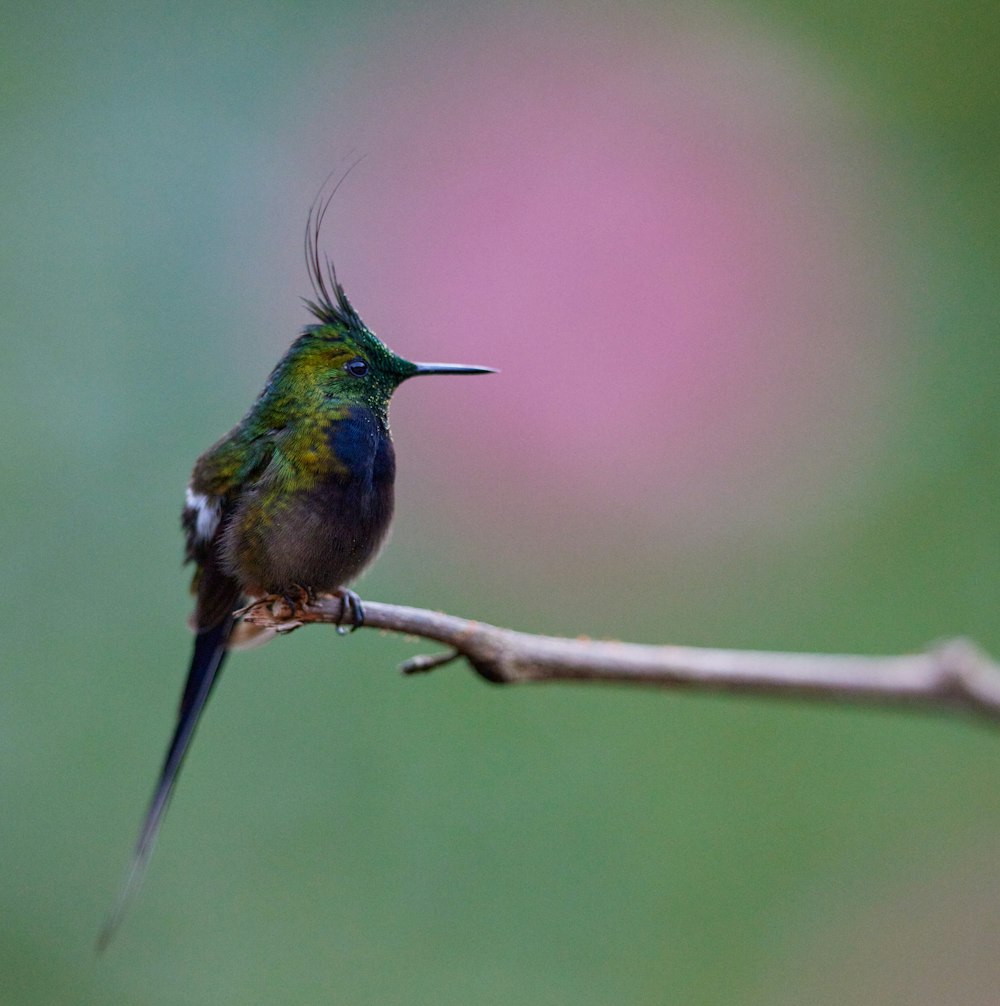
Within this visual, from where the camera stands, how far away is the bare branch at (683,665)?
2.22ft

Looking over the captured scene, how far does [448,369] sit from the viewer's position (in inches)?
37.7

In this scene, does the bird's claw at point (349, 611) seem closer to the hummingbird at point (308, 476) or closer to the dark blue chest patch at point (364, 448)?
the hummingbird at point (308, 476)

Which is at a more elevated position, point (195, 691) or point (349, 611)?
point (349, 611)

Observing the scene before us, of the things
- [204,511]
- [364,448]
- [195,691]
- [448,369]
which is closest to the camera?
[448,369]

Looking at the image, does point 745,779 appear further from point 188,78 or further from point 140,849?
point 188,78

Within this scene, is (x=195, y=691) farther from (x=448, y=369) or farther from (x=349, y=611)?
(x=448, y=369)

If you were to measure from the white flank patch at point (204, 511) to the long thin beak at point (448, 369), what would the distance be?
35cm

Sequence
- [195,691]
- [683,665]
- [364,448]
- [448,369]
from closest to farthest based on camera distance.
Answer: [683,665] < [448,369] < [364,448] < [195,691]

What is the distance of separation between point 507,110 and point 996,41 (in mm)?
1689

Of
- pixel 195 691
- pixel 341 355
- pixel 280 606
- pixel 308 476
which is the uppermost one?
pixel 341 355

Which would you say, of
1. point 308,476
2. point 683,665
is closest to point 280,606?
A: point 308,476

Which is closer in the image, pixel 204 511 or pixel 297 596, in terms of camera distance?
pixel 297 596

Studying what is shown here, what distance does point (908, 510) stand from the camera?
2.73 metres

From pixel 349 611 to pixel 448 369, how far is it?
1.14ft
